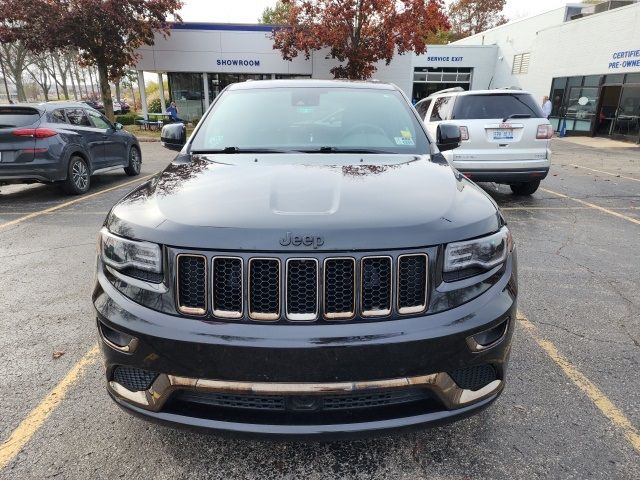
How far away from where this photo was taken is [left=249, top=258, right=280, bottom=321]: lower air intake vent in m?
1.72

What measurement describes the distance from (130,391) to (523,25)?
109ft

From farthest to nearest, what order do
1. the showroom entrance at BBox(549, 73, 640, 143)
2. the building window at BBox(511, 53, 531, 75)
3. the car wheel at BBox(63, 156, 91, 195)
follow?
the building window at BBox(511, 53, 531, 75) < the showroom entrance at BBox(549, 73, 640, 143) < the car wheel at BBox(63, 156, 91, 195)

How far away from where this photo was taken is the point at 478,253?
1892mm

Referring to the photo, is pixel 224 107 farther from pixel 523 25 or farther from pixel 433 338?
pixel 523 25

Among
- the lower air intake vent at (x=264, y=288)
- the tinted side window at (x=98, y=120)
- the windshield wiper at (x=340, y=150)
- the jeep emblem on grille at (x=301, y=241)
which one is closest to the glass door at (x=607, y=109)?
the tinted side window at (x=98, y=120)

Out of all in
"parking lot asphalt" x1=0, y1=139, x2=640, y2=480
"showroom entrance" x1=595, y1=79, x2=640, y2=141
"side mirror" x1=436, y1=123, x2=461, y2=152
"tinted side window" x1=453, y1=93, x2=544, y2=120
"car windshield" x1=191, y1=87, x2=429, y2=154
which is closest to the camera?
"parking lot asphalt" x1=0, y1=139, x2=640, y2=480

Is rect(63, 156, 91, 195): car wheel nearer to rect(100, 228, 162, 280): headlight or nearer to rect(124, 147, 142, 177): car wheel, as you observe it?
rect(124, 147, 142, 177): car wheel

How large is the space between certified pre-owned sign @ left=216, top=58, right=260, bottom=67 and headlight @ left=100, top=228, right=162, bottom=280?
896 inches

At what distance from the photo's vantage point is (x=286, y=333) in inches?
66.6

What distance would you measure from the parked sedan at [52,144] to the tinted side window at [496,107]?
6525 mm

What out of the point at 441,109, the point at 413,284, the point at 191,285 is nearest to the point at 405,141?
the point at 413,284

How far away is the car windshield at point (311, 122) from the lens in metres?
2.98

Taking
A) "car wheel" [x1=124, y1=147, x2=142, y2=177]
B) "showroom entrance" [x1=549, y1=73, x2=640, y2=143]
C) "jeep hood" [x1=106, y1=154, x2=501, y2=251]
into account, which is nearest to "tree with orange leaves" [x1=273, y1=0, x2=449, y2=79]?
"showroom entrance" [x1=549, y1=73, x2=640, y2=143]

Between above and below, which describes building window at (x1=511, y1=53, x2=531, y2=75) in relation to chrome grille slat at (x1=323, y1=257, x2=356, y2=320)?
above
